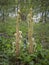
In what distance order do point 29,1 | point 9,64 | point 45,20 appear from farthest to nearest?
1. point 45,20
2. point 9,64
3. point 29,1

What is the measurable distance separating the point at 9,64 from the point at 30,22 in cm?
135

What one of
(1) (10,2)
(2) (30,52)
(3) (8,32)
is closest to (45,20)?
(3) (8,32)

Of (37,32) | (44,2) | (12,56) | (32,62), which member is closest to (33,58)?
(32,62)

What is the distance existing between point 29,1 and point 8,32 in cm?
383

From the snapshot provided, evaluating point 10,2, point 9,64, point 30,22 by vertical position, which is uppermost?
point 10,2

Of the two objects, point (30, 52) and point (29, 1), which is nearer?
point (29, 1)

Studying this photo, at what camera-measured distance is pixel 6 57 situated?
5.61m

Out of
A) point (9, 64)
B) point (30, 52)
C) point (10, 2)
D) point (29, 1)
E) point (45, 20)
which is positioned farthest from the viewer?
point (45, 20)

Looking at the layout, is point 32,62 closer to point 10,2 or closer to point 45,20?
point 10,2

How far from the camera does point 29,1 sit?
16.5 feet

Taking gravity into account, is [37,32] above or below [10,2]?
below

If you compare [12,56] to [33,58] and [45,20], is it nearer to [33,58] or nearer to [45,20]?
[33,58]

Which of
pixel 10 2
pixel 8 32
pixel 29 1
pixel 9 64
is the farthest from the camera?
pixel 8 32

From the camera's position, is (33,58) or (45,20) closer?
(33,58)
